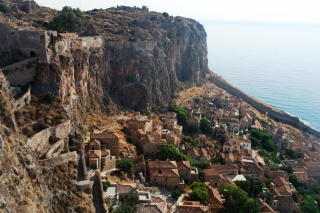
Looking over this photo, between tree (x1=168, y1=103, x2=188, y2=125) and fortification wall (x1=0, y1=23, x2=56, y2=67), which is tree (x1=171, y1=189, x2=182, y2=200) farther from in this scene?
tree (x1=168, y1=103, x2=188, y2=125)

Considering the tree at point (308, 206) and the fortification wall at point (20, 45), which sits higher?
the fortification wall at point (20, 45)

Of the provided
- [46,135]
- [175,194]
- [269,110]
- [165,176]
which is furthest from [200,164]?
[269,110]

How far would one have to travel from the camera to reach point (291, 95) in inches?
→ 5020

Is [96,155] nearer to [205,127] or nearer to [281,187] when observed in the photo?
[281,187]

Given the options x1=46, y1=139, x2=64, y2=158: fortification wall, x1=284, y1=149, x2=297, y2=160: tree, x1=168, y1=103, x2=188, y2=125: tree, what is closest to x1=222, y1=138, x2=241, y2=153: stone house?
x1=168, y1=103, x2=188, y2=125: tree

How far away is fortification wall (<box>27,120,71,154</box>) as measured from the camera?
94.4ft

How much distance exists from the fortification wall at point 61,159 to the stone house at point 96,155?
5949 mm

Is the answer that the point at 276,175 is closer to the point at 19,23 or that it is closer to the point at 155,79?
the point at 155,79

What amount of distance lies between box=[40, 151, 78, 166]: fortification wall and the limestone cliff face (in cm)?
1037

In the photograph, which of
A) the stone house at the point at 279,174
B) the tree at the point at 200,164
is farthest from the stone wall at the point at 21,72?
the stone house at the point at 279,174

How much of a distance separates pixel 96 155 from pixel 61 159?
338 inches

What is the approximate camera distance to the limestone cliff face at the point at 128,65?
4231cm

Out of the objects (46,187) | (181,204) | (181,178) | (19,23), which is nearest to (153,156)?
(181,178)

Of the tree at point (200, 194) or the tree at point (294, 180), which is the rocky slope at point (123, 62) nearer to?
the tree at point (200, 194)
